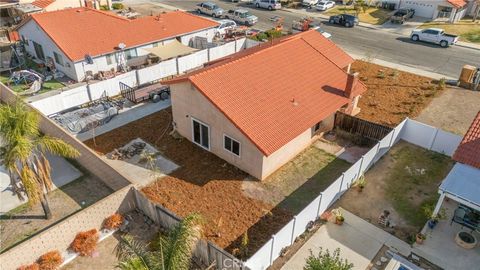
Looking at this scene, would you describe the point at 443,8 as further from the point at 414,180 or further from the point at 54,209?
the point at 54,209

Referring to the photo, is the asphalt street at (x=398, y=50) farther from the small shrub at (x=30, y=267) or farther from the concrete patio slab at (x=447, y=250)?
the small shrub at (x=30, y=267)

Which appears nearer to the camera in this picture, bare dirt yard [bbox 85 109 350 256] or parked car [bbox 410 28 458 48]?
bare dirt yard [bbox 85 109 350 256]

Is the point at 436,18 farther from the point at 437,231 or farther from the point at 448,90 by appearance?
the point at 437,231

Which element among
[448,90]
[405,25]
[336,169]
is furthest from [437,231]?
[405,25]

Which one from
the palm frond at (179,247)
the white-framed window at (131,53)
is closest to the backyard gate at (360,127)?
the palm frond at (179,247)

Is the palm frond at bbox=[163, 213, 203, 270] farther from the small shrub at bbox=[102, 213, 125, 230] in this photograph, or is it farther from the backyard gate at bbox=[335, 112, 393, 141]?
the backyard gate at bbox=[335, 112, 393, 141]

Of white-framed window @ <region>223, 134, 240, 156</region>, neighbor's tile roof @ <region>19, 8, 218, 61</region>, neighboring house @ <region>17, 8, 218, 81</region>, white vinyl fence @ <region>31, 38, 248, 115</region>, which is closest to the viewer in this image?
white-framed window @ <region>223, 134, 240, 156</region>

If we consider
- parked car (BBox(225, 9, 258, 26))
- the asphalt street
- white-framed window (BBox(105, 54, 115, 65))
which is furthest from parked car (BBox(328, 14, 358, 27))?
white-framed window (BBox(105, 54, 115, 65))
